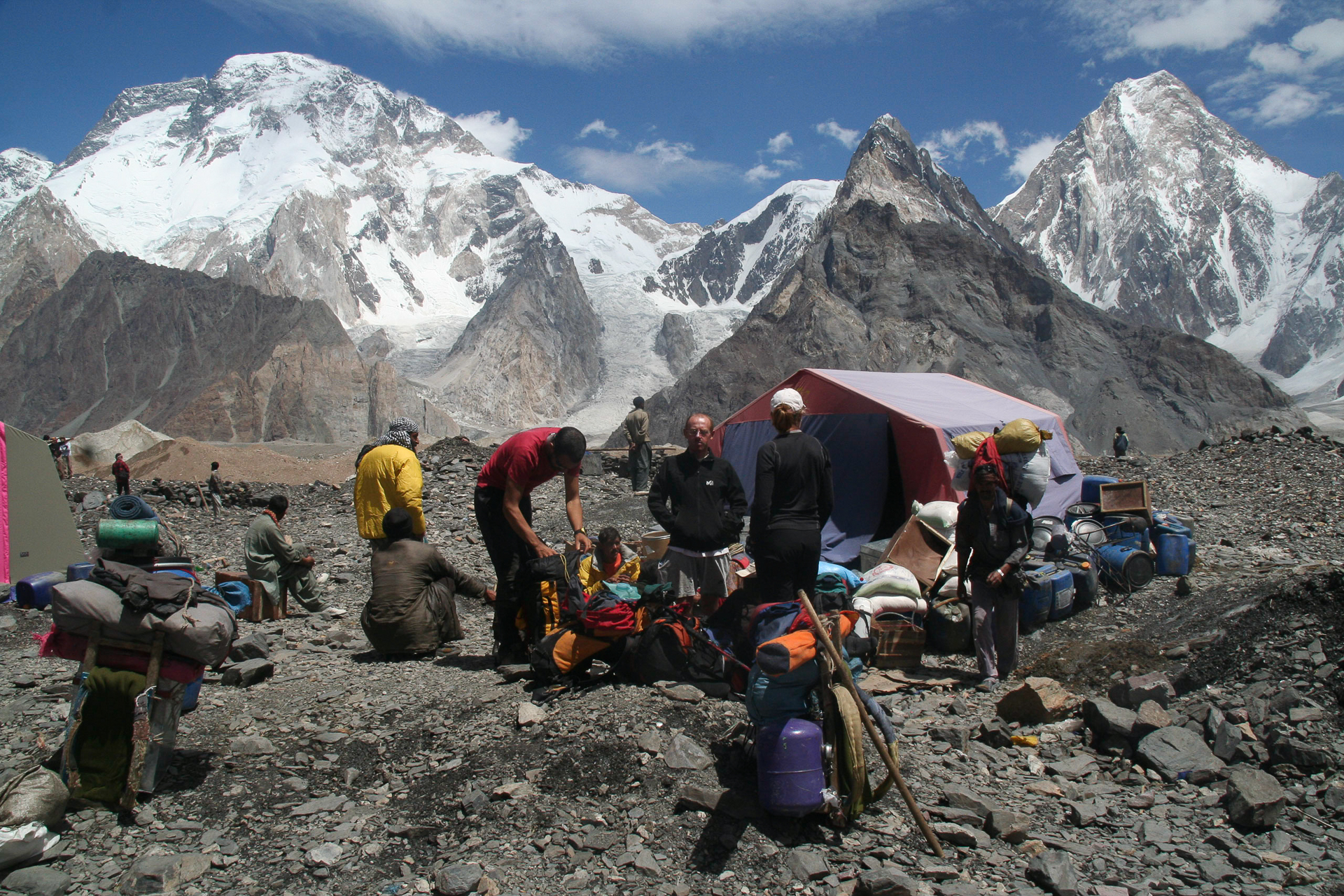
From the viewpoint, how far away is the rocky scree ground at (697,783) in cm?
295

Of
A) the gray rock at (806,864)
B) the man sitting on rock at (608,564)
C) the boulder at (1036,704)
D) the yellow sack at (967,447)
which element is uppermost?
the yellow sack at (967,447)

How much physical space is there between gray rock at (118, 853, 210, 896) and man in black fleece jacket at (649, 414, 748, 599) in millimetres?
3018

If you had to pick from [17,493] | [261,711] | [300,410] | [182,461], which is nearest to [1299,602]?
[261,711]

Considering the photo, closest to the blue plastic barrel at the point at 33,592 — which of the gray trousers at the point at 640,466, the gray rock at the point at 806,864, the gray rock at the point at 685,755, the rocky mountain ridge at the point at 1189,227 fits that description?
the gray rock at the point at 685,755

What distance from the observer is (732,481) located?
209 inches

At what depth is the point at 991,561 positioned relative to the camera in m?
4.88

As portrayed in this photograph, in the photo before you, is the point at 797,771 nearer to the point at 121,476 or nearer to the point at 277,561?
the point at 277,561

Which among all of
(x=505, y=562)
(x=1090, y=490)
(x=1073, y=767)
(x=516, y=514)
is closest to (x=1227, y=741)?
(x=1073, y=767)

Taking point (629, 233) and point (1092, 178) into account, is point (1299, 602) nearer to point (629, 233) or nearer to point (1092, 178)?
point (629, 233)

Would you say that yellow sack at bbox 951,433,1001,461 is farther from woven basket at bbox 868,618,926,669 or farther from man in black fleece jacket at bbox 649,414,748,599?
man in black fleece jacket at bbox 649,414,748,599

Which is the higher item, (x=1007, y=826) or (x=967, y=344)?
(x=967, y=344)

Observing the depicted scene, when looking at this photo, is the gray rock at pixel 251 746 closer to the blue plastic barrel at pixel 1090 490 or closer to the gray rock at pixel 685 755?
the gray rock at pixel 685 755

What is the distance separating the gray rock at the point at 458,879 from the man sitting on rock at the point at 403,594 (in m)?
2.39

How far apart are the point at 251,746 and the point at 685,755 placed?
2.18 m
